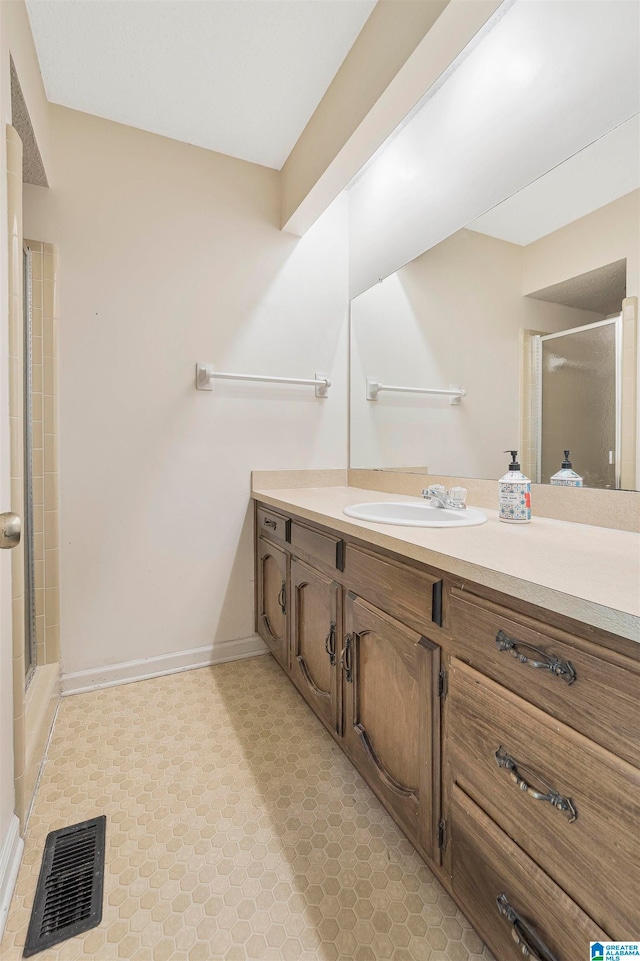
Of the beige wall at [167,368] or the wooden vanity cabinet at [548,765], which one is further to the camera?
the beige wall at [167,368]

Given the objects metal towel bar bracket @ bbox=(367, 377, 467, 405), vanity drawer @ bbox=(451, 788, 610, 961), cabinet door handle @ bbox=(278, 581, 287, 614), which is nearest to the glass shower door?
metal towel bar bracket @ bbox=(367, 377, 467, 405)

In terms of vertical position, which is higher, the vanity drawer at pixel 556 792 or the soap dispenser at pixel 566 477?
the soap dispenser at pixel 566 477

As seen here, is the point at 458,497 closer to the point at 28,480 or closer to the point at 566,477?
the point at 566,477

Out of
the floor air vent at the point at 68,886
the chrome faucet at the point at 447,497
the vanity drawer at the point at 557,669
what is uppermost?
the chrome faucet at the point at 447,497

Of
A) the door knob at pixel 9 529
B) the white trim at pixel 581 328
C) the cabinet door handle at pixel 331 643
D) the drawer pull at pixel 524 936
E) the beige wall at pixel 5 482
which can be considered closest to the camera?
the drawer pull at pixel 524 936

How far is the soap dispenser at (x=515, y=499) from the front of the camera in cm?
121

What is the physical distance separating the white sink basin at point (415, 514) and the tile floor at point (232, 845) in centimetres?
82

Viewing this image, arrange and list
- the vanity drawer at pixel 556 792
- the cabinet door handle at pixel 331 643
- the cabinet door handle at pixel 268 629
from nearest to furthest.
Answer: the vanity drawer at pixel 556 792, the cabinet door handle at pixel 331 643, the cabinet door handle at pixel 268 629

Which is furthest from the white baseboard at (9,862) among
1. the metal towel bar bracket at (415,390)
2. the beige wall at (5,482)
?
the metal towel bar bracket at (415,390)

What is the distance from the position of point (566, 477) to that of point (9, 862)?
1.69 meters

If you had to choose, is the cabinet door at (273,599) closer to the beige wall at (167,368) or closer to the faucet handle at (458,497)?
the beige wall at (167,368)

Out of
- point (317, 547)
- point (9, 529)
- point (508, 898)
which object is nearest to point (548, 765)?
point (508, 898)

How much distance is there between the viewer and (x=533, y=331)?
133 cm

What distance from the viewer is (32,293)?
1667 millimetres
